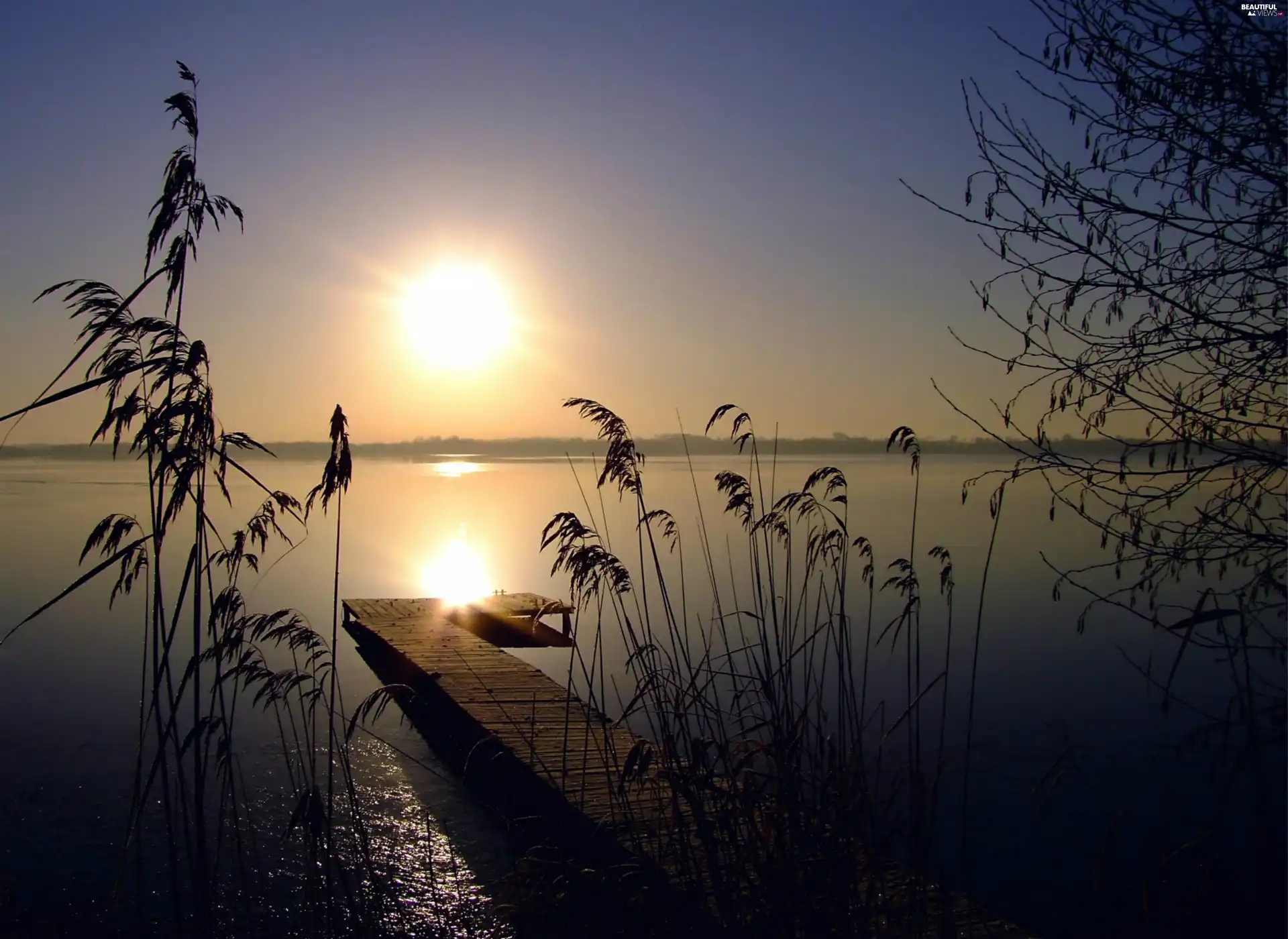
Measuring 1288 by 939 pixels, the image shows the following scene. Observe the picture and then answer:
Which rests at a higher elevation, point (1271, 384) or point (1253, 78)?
point (1253, 78)

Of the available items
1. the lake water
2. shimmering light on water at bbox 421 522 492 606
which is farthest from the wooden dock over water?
shimmering light on water at bbox 421 522 492 606

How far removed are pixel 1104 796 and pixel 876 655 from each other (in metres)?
5.60

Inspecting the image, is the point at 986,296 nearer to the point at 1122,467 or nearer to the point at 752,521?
the point at 1122,467

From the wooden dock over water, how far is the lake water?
1.72 ft

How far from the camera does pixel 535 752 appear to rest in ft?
23.4

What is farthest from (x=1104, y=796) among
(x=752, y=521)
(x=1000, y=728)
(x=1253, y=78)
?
(x=1253, y=78)

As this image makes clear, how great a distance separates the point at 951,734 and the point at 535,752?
7.09 meters

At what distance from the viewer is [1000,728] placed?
12.1 meters

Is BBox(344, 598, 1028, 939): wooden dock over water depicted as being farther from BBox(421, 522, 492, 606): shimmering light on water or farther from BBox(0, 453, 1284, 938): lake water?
BBox(421, 522, 492, 606): shimmering light on water

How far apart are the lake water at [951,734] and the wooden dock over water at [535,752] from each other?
1.72 ft

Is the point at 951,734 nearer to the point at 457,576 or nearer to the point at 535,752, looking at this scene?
the point at 535,752

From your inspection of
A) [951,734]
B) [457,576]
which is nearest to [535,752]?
[951,734]

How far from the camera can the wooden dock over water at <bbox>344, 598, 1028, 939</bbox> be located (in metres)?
4.36

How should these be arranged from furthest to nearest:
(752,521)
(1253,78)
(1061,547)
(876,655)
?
(1061,547) → (876,655) → (752,521) → (1253,78)
